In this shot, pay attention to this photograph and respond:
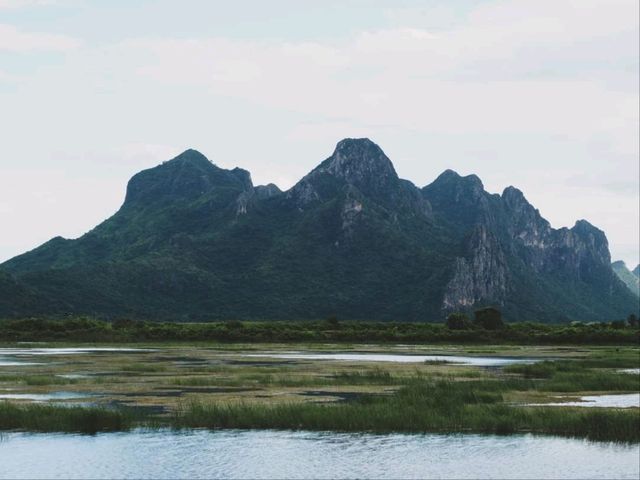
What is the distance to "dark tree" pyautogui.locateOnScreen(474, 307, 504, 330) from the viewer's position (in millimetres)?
116062

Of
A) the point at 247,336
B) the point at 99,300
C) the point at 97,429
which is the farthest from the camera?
the point at 99,300

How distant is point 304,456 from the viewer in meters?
27.4

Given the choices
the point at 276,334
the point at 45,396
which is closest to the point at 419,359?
the point at 45,396

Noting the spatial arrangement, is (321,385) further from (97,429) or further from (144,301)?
(144,301)

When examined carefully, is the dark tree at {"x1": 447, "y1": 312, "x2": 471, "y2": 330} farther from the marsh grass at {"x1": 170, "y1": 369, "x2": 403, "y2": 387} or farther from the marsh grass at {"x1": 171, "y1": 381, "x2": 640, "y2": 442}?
the marsh grass at {"x1": 171, "y1": 381, "x2": 640, "y2": 442}

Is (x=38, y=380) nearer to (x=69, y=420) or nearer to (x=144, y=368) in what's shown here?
(x=144, y=368)

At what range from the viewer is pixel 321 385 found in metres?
44.2

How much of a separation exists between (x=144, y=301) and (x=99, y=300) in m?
15.2

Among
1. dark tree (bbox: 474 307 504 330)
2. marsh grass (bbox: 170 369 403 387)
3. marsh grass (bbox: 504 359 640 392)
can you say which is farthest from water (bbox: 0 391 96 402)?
dark tree (bbox: 474 307 504 330)

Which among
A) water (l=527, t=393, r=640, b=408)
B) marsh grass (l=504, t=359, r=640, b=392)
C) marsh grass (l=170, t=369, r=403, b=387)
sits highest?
marsh grass (l=170, t=369, r=403, b=387)

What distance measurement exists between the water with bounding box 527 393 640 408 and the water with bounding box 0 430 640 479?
7004 millimetres

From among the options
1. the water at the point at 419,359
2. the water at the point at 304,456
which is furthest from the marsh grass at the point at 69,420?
the water at the point at 419,359

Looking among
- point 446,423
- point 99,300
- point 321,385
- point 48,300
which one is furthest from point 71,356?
point 99,300

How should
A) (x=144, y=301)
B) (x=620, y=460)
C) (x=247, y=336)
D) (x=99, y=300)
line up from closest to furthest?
(x=620, y=460)
(x=247, y=336)
(x=99, y=300)
(x=144, y=301)
